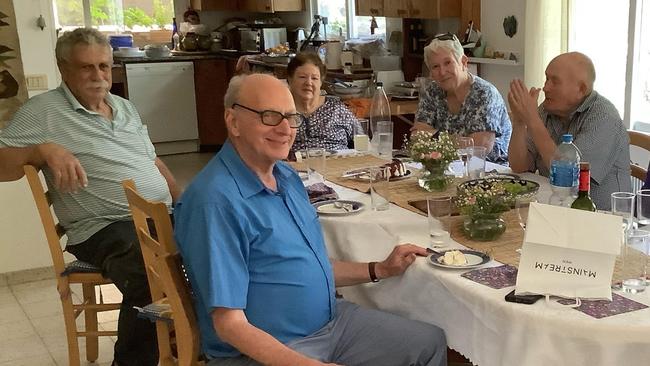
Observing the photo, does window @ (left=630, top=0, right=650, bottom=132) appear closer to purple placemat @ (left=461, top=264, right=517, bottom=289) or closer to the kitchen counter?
purple placemat @ (left=461, top=264, right=517, bottom=289)

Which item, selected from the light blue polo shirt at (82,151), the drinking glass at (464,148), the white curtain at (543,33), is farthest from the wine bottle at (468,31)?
the light blue polo shirt at (82,151)

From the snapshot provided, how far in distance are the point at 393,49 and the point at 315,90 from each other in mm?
2341

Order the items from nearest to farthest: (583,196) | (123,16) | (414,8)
Result: (583,196), (414,8), (123,16)

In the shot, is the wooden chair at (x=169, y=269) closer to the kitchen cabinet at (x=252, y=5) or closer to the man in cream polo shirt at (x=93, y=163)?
the man in cream polo shirt at (x=93, y=163)

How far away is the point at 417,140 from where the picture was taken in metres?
2.63

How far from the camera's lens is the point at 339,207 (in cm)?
246

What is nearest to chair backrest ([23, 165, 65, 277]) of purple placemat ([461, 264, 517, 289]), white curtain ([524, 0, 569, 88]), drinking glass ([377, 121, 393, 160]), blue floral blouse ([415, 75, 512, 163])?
drinking glass ([377, 121, 393, 160])

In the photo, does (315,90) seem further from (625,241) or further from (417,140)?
(625,241)

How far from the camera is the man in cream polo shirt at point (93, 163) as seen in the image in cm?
266

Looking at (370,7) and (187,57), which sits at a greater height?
(370,7)

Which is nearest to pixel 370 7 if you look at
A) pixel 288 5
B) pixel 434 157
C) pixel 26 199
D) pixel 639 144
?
pixel 288 5

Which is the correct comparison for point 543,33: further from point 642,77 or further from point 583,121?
point 583,121

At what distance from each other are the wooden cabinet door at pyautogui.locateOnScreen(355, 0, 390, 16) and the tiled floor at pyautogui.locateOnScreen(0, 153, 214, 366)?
2818 millimetres

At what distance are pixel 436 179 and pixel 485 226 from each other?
23.8 inches
